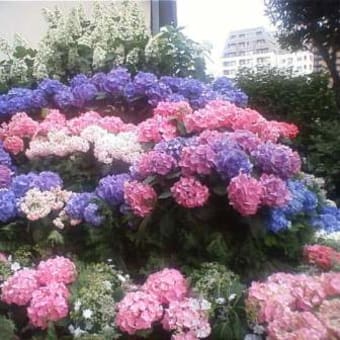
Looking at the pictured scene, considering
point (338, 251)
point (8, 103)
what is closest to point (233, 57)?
point (8, 103)

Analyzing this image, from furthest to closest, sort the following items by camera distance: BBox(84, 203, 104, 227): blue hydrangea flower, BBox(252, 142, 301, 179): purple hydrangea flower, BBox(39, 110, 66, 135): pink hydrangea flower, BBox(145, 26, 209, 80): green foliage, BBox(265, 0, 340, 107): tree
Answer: BBox(265, 0, 340, 107): tree, BBox(145, 26, 209, 80): green foliage, BBox(39, 110, 66, 135): pink hydrangea flower, BBox(84, 203, 104, 227): blue hydrangea flower, BBox(252, 142, 301, 179): purple hydrangea flower

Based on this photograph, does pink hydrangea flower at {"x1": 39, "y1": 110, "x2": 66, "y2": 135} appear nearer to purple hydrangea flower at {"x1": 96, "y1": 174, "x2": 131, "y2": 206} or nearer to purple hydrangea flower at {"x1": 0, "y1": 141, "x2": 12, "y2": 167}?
purple hydrangea flower at {"x1": 0, "y1": 141, "x2": 12, "y2": 167}

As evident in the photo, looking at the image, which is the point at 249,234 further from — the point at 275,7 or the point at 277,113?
the point at 275,7

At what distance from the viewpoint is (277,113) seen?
436cm

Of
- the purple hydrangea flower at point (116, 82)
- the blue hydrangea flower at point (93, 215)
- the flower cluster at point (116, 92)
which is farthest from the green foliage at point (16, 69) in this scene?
the blue hydrangea flower at point (93, 215)

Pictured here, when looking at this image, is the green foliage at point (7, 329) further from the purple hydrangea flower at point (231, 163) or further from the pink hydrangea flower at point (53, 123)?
the pink hydrangea flower at point (53, 123)

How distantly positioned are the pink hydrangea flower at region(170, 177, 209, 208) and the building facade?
1.91m

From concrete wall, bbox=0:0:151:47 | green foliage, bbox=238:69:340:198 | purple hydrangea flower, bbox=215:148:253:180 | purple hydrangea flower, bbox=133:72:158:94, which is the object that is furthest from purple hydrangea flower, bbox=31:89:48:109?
green foliage, bbox=238:69:340:198

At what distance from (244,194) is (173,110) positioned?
668 mm

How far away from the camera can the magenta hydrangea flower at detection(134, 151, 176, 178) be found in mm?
1781

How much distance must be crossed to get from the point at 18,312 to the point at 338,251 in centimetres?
114

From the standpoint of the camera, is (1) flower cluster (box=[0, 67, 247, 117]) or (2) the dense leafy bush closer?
(1) flower cluster (box=[0, 67, 247, 117])

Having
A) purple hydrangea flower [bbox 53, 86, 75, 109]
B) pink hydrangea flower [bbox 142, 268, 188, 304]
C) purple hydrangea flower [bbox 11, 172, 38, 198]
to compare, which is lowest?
pink hydrangea flower [bbox 142, 268, 188, 304]

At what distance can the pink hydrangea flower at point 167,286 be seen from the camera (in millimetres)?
1563
